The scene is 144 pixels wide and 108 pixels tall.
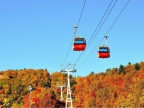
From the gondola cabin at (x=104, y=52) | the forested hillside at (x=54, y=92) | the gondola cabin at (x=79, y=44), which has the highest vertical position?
the forested hillside at (x=54, y=92)

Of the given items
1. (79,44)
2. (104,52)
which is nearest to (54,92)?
(79,44)

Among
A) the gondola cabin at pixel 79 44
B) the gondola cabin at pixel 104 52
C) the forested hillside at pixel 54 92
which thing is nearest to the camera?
the gondola cabin at pixel 104 52

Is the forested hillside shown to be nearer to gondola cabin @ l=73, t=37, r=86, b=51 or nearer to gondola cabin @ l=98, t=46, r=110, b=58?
gondola cabin @ l=73, t=37, r=86, b=51

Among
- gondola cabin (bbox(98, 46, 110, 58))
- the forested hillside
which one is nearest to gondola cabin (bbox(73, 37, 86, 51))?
gondola cabin (bbox(98, 46, 110, 58))

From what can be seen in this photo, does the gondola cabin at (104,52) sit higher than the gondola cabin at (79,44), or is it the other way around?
the gondola cabin at (79,44)

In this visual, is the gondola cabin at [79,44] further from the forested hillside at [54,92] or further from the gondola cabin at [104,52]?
the forested hillside at [54,92]

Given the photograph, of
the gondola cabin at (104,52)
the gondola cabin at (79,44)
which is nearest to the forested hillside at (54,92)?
the gondola cabin at (79,44)

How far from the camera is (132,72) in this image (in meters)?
199

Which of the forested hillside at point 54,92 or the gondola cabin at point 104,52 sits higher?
the forested hillside at point 54,92

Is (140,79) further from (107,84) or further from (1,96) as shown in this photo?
(1,96)

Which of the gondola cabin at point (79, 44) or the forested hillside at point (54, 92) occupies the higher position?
the forested hillside at point (54, 92)

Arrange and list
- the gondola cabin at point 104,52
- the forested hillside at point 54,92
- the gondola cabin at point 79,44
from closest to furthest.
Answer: the gondola cabin at point 104,52
the gondola cabin at point 79,44
the forested hillside at point 54,92

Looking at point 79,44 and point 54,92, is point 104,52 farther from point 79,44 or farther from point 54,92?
point 54,92

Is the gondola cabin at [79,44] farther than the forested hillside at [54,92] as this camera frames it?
No
